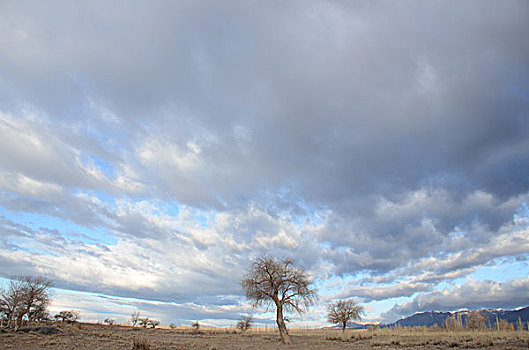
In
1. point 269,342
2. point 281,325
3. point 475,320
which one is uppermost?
point 281,325

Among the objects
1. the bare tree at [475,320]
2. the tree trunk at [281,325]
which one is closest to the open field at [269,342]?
the tree trunk at [281,325]

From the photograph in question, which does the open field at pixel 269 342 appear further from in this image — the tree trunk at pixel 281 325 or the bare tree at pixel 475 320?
the bare tree at pixel 475 320

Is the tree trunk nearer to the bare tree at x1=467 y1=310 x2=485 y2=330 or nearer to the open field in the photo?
the open field

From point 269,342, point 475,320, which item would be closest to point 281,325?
point 269,342

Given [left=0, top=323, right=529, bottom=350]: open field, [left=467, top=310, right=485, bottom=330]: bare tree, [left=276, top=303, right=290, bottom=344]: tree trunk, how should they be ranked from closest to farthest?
1. [left=0, top=323, right=529, bottom=350]: open field
2. [left=276, top=303, right=290, bottom=344]: tree trunk
3. [left=467, top=310, right=485, bottom=330]: bare tree

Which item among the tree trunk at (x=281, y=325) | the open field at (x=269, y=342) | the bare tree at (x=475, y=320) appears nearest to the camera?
the open field at (x=269, y=342)

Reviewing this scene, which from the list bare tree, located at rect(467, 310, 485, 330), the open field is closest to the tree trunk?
the open field

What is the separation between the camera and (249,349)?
32.2 meters

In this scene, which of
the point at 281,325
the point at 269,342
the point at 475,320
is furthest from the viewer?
the point at 475,320

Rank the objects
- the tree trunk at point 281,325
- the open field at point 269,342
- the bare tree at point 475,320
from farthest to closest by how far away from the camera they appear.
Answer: the bare tree at point 475,320, the tree trunk at point 281,325, the open field at point 269,342

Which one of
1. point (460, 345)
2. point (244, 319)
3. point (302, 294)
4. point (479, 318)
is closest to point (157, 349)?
point (302, 294)

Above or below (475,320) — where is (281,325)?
above

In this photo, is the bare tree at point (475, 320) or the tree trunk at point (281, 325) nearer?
the tree trunk at point (281, 325)

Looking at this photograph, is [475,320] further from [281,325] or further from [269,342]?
[281,325]
